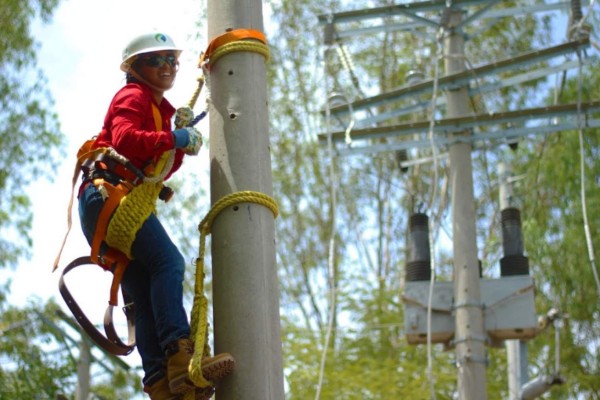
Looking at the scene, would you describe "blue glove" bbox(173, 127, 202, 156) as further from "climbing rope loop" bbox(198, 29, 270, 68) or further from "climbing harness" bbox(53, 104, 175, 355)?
"climbing rope loop" bbox(198, 29, 270, 68)

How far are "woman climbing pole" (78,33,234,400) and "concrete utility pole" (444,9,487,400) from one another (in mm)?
5858

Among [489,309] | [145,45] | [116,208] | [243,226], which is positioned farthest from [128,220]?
[489,309]

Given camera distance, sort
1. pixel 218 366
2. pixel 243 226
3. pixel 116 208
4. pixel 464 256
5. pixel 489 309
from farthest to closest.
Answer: pixel 464 256
pixel 489 309
pixel 116 208
pixel 243 226
pixel 218 366

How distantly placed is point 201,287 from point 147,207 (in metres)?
0.33

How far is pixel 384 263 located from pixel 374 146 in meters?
10.6

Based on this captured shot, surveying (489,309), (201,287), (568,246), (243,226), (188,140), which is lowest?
(201,287)

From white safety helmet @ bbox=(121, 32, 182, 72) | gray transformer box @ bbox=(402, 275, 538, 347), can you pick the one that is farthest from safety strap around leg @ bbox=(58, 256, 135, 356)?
gray transformer box @ bbox=(402, 275, 538, 347)

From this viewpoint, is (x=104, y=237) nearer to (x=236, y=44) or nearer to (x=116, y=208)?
(x=116, y=208)

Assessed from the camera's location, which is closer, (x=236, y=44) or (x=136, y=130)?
(x=236, y=44)

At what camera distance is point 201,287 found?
403cm

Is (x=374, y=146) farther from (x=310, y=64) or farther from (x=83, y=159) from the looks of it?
(x=310, y=64)

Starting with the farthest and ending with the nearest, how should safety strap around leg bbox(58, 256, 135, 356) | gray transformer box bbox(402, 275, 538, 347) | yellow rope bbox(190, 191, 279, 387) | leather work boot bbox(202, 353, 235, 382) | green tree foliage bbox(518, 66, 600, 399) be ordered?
green tree foliage bbox(518, 66, 600, 399)
gray transformer box bbox(402, 275, 538, 347)
safety strap around leg bbox(58, 256, 135, 356)
yellow rope bbox(190, 191, 279, 387)
leather work boot bbox(202, 353, 235, 382)

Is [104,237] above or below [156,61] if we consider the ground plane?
below

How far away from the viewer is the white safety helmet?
4.40 m
